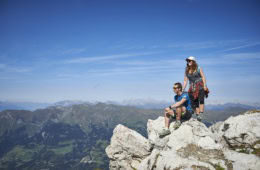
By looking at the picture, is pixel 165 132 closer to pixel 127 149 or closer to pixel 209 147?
pixel 209 147

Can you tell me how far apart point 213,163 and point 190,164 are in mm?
1369

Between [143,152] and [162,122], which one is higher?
[162,122]

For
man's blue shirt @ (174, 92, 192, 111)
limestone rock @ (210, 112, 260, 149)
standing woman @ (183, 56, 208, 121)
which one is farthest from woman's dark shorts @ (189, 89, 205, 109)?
limestone rock @ (210, 112, 260, 149)

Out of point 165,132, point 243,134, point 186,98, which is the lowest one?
point 165,132

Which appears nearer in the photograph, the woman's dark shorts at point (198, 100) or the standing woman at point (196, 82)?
the standing woman at point (196, 82)

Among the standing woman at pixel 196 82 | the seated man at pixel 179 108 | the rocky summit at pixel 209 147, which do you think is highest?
the standing woman at pixel 196 82

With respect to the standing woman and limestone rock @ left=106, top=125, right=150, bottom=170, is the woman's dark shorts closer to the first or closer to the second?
the standing woman

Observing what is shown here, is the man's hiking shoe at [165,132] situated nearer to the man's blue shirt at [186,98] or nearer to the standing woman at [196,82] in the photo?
the man's blue shirt at [186,98]

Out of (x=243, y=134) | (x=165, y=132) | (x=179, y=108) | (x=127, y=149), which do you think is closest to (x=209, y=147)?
(x=243, y=134)

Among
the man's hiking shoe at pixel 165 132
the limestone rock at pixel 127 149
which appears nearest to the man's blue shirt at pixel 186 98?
the man's hiking shoe at pixel 165 132

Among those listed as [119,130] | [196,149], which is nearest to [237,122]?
[196,149]

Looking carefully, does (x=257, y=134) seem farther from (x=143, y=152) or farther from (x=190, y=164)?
(x=143, y=152)

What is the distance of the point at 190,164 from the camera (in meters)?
10.5

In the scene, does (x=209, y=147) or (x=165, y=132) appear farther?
(x=165, y=132)
